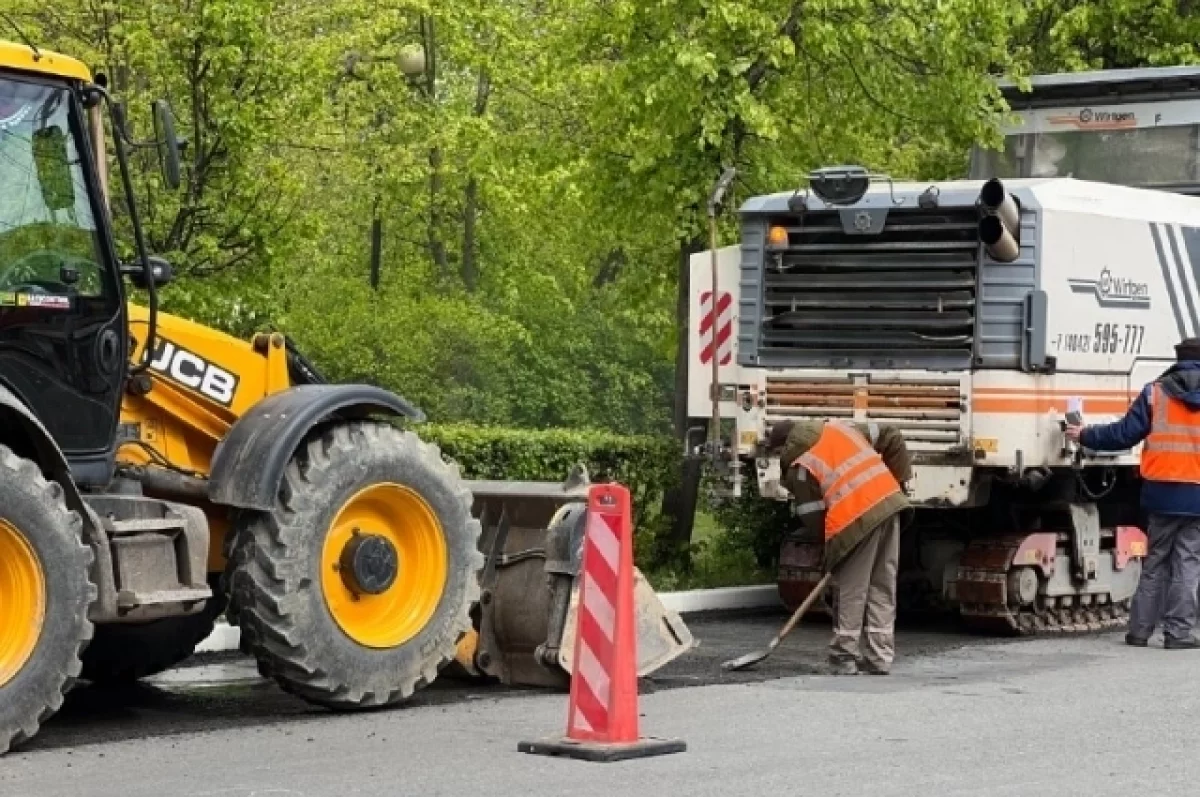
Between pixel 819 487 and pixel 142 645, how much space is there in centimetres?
376

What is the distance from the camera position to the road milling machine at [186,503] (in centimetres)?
909

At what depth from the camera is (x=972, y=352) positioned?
13.8m

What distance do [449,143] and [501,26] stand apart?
211cm

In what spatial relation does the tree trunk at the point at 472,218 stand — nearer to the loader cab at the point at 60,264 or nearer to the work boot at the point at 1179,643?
the work boot at the point at 1179,643

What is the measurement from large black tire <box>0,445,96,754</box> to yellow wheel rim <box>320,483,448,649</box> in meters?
1.41

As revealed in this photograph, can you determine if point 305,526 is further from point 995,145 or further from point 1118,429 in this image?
point 995,145

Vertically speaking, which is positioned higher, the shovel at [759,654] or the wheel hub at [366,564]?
the wheel hub at [366,564]

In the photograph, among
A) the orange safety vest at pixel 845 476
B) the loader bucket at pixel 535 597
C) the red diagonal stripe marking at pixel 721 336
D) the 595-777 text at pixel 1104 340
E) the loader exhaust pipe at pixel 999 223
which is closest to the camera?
the loader bucket at pixel 535 597

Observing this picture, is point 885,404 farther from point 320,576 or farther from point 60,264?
point 60,264

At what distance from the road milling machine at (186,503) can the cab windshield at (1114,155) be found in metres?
6.93

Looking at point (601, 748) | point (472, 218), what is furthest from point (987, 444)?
point (472, 218)

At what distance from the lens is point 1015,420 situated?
536 inches

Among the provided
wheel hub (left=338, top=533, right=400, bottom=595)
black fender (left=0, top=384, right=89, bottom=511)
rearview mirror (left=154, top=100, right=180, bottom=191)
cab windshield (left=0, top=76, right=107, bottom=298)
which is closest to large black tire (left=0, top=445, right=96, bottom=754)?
black fender (left=0, top=384, right=89, bottom=511)

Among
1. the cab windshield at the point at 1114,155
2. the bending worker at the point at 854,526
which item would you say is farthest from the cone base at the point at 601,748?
the cab windshield at the point at 1114,155
